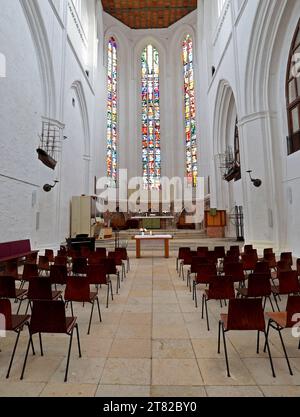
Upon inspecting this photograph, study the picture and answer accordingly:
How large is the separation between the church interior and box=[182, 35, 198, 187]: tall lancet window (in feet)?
0.52

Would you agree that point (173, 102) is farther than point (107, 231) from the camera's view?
Yes

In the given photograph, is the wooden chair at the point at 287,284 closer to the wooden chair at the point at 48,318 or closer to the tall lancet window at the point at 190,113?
the wooden chair at the point at 48,318

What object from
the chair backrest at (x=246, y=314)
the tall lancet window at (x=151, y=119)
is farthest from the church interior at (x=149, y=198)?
the tall lancet window at (x=151, y=119)

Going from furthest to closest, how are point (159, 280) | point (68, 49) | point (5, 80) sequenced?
point (68, 49), point (5, 80), point (159, 280)

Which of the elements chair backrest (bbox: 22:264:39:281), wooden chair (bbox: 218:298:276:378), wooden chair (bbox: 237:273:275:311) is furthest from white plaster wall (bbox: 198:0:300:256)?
chair backrest (bbox: 22:264:39:281)

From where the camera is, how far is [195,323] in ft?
12.1

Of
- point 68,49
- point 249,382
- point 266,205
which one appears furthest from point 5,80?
point 266,205

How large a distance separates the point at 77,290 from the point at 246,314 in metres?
2.23

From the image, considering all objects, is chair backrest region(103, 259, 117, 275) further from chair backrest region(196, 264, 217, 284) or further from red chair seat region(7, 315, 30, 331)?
red chair seat region(7, 315, 30, 331)

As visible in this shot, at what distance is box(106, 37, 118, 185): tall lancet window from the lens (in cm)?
2066

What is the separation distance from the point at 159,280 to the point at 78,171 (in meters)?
10.7

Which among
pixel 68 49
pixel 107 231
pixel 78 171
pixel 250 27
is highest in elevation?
pixel 68 49

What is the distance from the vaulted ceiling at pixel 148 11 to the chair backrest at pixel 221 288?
73.5 feet
